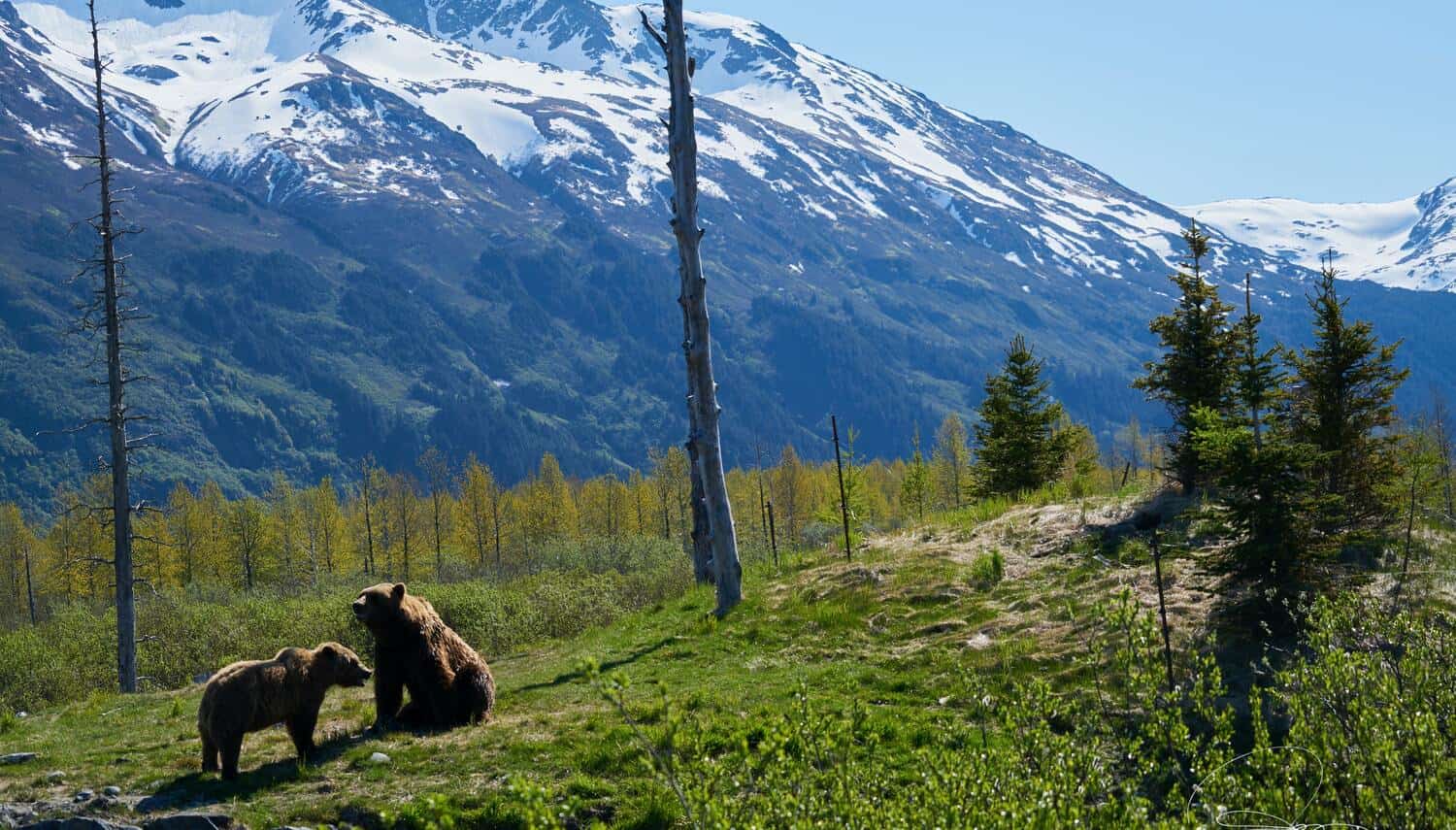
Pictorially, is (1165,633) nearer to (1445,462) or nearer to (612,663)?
(612,663)

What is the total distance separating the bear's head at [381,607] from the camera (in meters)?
12.8

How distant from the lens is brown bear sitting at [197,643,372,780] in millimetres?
11484

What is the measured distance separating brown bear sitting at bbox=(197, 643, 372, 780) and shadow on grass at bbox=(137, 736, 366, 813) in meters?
0.15

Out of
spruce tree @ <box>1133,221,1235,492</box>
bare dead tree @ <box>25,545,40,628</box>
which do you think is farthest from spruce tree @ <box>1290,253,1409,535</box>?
bare dead tree @ <box>25,545,40,628</box>

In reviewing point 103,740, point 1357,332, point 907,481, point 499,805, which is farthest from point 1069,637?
point 907,481

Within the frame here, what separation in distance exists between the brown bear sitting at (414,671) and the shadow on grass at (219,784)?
116cm

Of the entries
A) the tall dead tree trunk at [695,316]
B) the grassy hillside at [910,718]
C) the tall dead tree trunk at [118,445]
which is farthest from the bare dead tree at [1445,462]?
the tall dead tree trunk at [118,445]

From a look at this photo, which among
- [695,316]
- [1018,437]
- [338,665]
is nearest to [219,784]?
[338,665]

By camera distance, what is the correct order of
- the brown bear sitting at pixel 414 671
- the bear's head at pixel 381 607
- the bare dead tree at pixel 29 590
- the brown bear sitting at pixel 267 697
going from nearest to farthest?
1. the brown bear sitting at pixel 267 697
2. the bear's head at pixel 381 607
3. the brown bear sitting at pixel 414 671
4. the bare dead tree at pixel 29 590

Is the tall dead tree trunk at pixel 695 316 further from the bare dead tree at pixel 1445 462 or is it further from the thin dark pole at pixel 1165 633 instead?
the bare dead tree at pixel 1445 462

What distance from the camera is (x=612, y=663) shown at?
17859 millimetres

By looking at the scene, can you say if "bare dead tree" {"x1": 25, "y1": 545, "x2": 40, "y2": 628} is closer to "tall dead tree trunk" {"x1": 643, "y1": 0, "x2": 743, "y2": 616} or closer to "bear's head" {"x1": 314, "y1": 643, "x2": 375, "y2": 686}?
"tall dead tree trunk" {"x1": 643, "y1": 0, "x2": 743, "y2": 616}

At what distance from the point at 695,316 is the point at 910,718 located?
10.7 metres

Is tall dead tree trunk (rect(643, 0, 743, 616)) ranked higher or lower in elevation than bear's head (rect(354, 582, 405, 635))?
higher
